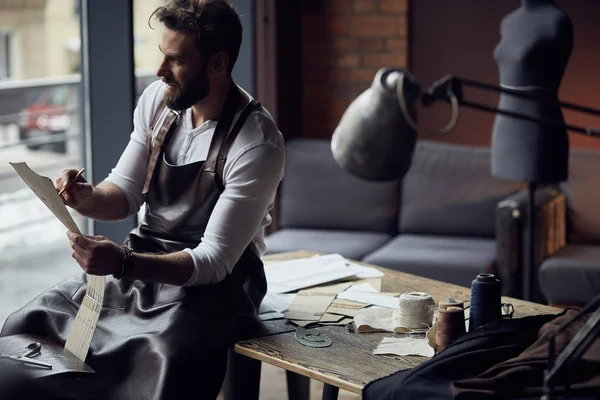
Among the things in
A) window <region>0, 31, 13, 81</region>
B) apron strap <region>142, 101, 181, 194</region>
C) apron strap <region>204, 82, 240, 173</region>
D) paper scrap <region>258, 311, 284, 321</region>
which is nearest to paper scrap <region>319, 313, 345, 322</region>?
paper scrap <region>258, 311, 284, 321</region>

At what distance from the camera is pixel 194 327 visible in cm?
235

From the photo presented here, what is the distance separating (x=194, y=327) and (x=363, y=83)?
3.17m

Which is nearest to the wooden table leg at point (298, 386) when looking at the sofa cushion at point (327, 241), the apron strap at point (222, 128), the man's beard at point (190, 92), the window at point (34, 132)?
the apron strap at point (222, 128)

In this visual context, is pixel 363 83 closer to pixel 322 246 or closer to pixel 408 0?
pixel 408 0

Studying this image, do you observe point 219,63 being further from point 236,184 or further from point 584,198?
point 584,198

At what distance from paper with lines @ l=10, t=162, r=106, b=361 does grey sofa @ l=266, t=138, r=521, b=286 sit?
206 centimetres

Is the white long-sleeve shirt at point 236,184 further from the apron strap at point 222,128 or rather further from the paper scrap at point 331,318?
the paper scrap at point 331,318

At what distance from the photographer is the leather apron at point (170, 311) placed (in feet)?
7.54

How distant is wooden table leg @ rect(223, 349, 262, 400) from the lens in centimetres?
246

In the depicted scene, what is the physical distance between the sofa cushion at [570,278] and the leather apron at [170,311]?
197 cm

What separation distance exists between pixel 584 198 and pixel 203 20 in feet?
8.60

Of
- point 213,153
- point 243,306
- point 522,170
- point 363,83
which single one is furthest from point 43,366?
point 363,83

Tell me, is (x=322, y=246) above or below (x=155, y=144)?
below

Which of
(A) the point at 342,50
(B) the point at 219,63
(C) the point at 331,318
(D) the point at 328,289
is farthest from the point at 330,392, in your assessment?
(A) the point at 342,50
